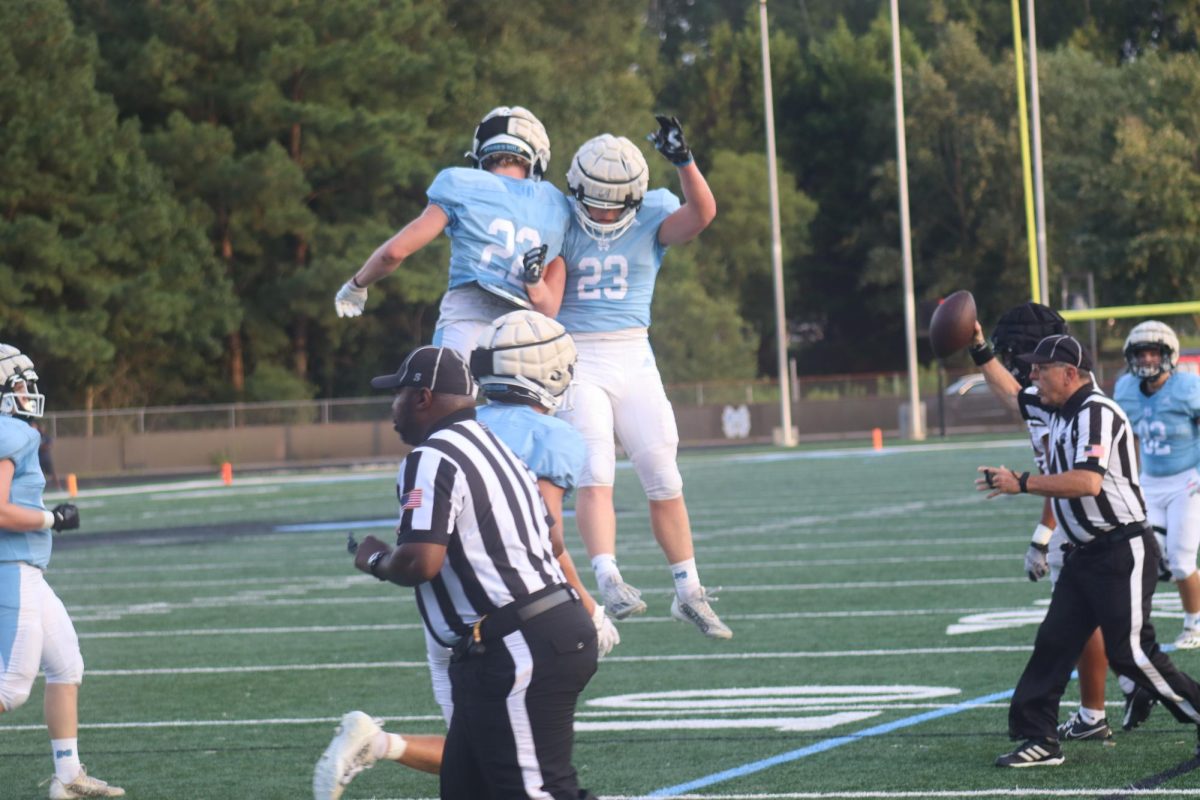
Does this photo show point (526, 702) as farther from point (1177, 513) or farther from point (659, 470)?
point (1177, 513)

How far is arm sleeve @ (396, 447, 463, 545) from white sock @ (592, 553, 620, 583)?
192 centimetres

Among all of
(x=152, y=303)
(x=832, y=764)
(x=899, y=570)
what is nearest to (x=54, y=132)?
(x=152, y=303)

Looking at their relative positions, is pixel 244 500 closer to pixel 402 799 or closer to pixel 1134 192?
pixel 402 799

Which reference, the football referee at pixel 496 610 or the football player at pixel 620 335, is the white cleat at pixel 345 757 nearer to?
the football referee at pixel 496 610

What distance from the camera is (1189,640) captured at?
437 inches

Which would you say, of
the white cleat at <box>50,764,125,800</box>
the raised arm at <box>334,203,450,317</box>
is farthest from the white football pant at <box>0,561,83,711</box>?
the raised arm at <box>334,203,450,317</box>

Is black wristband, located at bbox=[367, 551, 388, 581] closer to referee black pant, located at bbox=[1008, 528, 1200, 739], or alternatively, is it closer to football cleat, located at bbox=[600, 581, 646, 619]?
football cleat, located at bbox=[600, 581, 646, 619]

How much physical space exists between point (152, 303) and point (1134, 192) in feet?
86.2

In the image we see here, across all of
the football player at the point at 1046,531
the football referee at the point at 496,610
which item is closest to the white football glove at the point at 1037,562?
the football player at the point at 1046,531

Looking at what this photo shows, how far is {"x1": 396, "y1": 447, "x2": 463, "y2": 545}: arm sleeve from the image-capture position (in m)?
5.29

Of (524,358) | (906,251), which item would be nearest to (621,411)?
(524,358)

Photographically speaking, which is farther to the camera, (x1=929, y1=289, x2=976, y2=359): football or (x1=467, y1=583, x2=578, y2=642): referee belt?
(x1=929, y1=289, x2=976, y2=359): football

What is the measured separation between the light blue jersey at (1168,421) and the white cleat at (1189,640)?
99 cm

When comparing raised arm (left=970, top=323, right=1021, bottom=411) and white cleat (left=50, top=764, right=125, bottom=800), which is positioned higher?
raised arm (left=970, top=323, right=1021, bottom=411)
